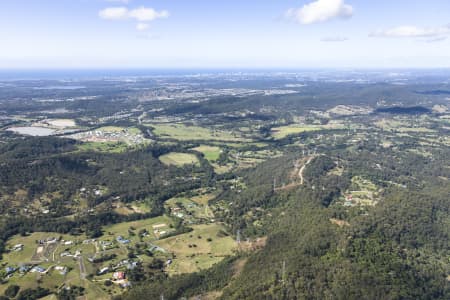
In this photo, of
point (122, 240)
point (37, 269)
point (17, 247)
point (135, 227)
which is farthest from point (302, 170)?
point (17, 247)

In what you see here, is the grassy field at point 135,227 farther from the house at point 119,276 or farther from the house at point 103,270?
the house at point 119,276

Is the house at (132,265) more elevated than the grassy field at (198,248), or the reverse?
the house at (132,265)

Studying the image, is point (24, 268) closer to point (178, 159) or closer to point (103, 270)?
point (103, 270)

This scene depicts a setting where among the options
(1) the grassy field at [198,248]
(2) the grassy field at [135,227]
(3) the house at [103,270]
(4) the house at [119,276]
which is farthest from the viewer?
(2) the grassy field at [135,227]

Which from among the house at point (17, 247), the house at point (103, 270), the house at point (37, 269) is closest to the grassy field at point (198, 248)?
the house at point (103, 270)

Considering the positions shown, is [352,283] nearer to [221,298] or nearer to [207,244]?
[221,298]

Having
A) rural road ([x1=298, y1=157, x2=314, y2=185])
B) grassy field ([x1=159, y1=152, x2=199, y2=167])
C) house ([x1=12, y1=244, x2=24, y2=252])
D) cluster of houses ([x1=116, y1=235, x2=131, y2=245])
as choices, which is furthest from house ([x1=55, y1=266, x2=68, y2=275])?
grassy field ([x1=159, y1=152, x2=199, y2=167])

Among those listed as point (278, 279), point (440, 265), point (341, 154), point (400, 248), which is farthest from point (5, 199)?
point (341, 154)
